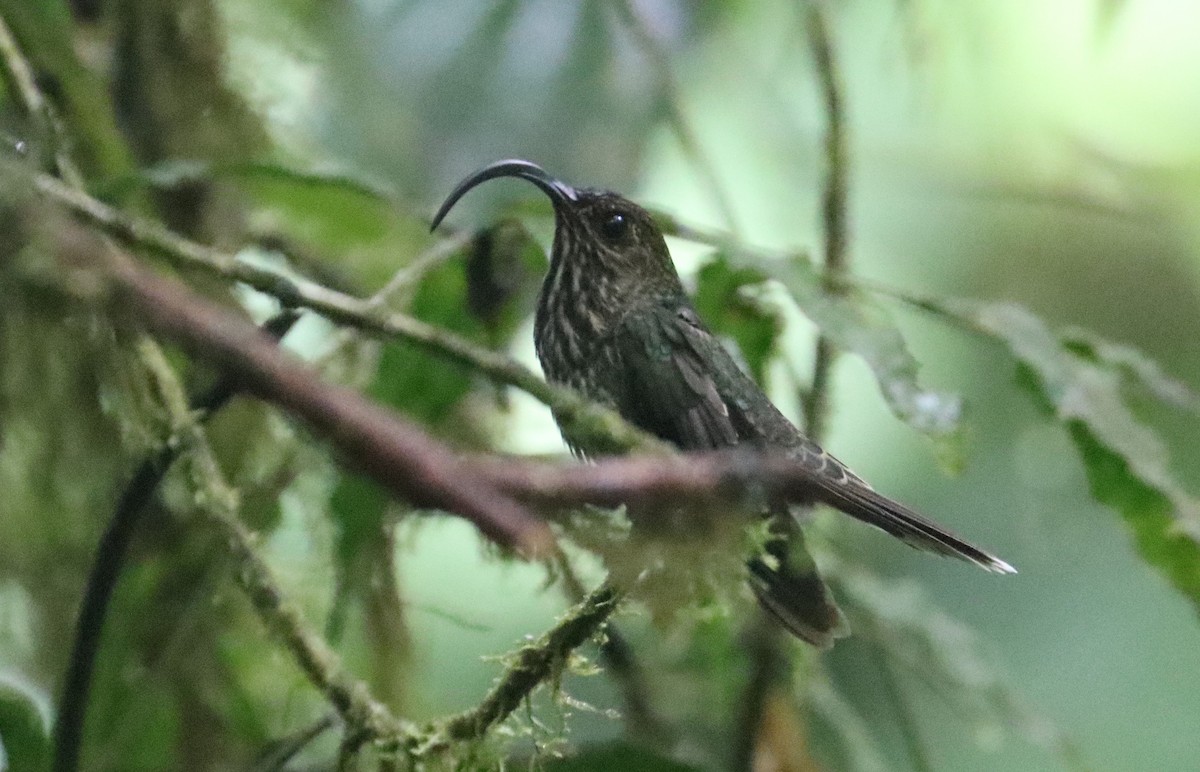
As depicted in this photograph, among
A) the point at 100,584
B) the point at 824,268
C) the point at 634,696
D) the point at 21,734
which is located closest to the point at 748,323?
the point at 824,268

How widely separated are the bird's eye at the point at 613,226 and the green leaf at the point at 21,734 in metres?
1.16

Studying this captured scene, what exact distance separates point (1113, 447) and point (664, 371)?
2.04 feet

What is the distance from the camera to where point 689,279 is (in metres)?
2.27

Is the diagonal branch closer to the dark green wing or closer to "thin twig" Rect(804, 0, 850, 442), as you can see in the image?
the dark green wing

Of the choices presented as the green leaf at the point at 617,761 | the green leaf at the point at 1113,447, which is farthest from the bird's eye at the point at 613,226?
the green leaf at the point at 617,761

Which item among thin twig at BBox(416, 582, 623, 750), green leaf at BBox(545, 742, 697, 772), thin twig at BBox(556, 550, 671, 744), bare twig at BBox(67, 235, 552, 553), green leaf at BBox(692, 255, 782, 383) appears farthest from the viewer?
thin twig at BBox(556, 550, 671, 744)

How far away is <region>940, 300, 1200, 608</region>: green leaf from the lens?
163 centimetres

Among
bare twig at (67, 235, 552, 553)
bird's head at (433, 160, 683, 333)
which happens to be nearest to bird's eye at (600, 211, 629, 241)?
bird's head at (433, 160, 683, 333)

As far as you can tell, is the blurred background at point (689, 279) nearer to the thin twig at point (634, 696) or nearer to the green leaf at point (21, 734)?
the thin twig at point (634, 696)

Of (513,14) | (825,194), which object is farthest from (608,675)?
(513,14)

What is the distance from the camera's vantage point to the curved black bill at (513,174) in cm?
184

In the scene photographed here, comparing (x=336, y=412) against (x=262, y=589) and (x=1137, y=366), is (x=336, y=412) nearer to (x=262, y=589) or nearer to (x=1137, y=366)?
(x=262, y=589)

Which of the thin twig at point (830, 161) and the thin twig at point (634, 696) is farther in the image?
the thin twig at point (634, 696)

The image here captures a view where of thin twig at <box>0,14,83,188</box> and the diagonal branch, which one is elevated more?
the diagonal branch
